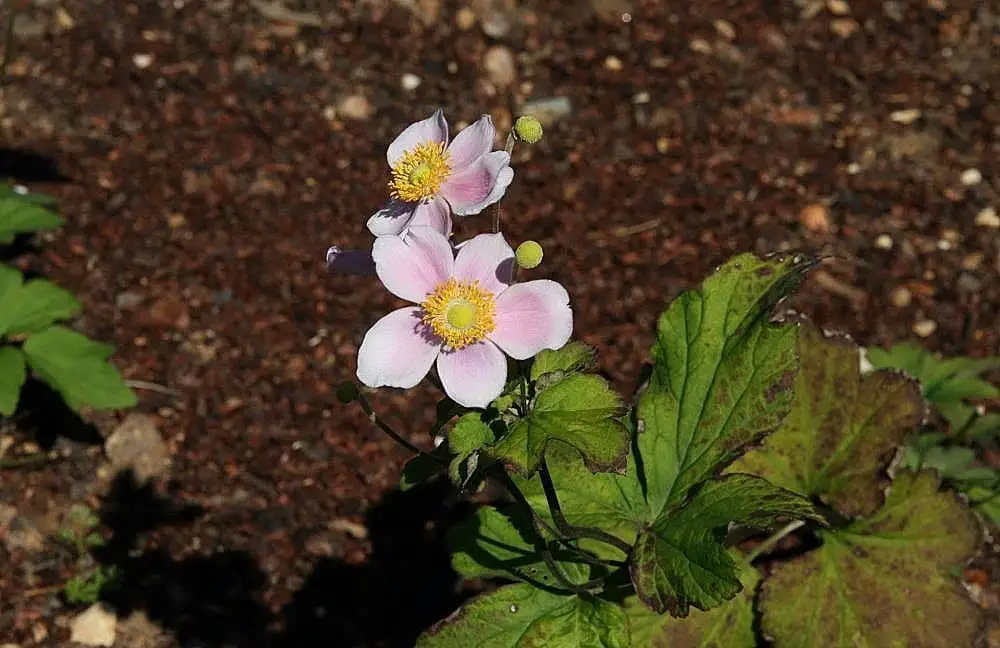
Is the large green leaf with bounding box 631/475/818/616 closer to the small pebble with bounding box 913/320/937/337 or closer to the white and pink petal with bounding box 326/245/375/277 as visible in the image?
the white and pink petal with bounding box 326/245/375/277

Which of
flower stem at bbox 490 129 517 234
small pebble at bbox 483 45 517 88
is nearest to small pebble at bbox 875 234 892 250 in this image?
small pebble at bbox 483 45 517 88

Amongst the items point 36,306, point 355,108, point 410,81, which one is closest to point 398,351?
point 36,306

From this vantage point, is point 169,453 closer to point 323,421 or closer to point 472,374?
point 323,421

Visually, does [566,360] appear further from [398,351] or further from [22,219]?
[22,219]

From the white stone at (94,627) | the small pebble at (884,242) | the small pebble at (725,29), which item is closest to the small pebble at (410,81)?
the small pebble at (725,29)

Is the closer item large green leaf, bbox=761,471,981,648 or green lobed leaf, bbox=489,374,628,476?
green lobed leaf, bbox=489,374,628,476

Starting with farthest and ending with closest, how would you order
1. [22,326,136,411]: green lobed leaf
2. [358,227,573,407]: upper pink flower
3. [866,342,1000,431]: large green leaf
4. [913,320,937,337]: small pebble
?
1. [913,320,937,337]: small pebble
2. [866,342,1000,431]: large green leaf
3. [22,326,136,411]: green lobed leaf
4. [358,227,573,407]: upper pink flower

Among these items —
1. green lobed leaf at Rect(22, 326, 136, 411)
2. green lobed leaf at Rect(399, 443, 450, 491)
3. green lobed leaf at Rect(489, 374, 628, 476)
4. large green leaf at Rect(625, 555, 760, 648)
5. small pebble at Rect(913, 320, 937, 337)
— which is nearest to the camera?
green lobed leaf at Rect(489, 374, 628, 476)
